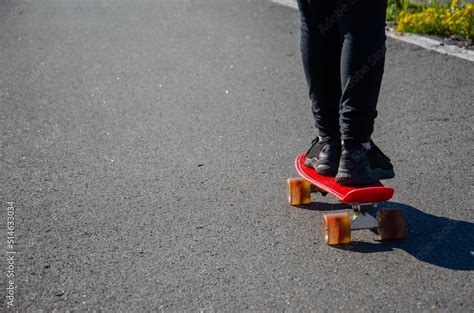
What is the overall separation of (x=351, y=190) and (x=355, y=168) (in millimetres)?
118

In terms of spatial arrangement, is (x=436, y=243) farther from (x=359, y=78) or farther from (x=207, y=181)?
(x=207, y=181)

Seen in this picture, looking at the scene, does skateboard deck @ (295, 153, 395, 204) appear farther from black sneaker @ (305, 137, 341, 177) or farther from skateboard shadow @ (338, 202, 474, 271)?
skateboard shadow @ (338, 202, 474, 271)

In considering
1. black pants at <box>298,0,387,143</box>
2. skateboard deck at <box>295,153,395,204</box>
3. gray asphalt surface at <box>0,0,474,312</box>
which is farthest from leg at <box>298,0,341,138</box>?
Answer: gray asphalt surface at <box>0,0,474,312</box>

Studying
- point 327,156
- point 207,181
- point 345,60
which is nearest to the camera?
point 345,60

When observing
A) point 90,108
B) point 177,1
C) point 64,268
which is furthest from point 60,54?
point 64,268

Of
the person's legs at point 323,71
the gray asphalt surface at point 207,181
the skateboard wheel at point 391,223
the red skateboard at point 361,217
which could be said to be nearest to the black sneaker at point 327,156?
the person's legs at point 323,71

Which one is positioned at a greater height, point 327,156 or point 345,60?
point 345,60

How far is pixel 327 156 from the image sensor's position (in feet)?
14.0

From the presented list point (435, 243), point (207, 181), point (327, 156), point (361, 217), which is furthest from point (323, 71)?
point (207, 181)

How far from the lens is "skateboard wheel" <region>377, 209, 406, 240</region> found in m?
3.94

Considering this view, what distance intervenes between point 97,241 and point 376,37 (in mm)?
1670

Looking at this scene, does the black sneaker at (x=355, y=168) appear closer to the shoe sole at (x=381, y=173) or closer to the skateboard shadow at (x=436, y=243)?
the shoe sole at (x=381, y=173)

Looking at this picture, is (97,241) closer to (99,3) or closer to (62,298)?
(62,298)

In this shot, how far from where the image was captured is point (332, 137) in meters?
4.31
